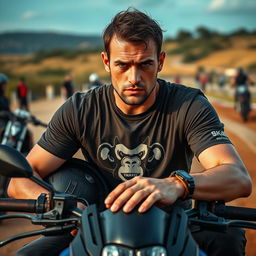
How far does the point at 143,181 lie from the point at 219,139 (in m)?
0.99

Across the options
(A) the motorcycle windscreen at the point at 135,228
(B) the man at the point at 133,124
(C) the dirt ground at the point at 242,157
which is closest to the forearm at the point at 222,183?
(B) the man at the point at 133,124

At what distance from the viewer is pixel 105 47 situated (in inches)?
131

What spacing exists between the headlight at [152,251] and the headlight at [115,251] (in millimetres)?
28

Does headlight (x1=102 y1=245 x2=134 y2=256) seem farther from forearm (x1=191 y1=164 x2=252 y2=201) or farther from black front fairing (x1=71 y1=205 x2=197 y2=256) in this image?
forearm (x1=191 y1=164 x2=252 y2=201)

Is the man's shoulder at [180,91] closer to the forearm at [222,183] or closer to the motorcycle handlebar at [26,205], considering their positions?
the forearm at [222,183]

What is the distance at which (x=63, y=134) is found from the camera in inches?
127

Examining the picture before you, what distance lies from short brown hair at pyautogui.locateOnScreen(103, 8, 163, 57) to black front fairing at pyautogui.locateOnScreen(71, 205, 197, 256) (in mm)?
1314

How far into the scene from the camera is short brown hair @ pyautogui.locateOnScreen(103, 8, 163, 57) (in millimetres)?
3031

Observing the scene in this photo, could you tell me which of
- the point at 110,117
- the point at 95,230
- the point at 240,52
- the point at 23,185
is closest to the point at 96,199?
the point at 23,185

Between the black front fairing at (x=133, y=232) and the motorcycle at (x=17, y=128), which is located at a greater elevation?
the motorcycle at (x=17, y=128)

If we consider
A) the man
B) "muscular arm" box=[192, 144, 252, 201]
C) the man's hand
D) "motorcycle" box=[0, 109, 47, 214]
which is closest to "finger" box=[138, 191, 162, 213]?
the man's hand

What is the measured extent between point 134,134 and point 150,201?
1321 millimetres

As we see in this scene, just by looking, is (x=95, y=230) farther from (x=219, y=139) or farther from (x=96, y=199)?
(x=219, y=139)

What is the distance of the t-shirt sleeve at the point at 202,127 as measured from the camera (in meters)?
3.01
